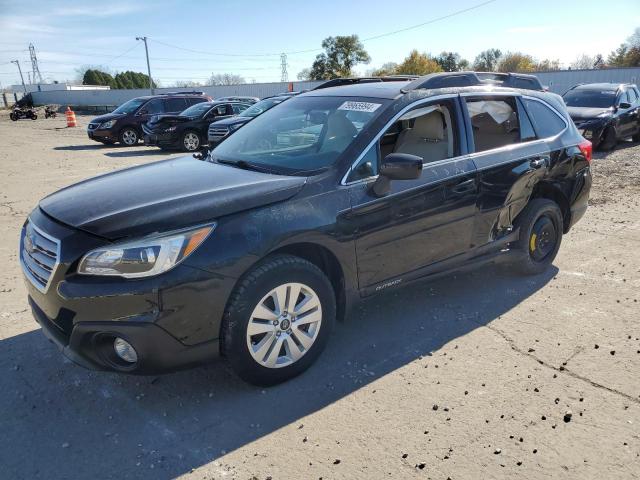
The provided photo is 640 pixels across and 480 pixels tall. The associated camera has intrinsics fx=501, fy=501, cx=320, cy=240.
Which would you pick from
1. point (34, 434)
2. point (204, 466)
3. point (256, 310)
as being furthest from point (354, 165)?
point (34, 434)

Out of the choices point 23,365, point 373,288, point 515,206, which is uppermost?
point 515,206

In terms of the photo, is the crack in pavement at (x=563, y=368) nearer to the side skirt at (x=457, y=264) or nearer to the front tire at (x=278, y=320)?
the side skirt at (x=457, y=264)

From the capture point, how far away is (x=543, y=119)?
4938 millimetres

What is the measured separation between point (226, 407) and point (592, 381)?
2.37 m

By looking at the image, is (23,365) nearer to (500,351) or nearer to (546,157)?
(500,351)

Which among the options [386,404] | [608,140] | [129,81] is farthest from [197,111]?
[129,81]

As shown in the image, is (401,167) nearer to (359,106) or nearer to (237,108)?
(359,106)

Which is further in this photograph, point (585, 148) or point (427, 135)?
point (585, 148)

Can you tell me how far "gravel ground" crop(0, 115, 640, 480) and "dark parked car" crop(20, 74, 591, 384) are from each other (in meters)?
0.37

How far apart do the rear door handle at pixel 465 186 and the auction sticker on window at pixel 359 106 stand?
889 mm

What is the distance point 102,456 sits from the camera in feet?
8.54

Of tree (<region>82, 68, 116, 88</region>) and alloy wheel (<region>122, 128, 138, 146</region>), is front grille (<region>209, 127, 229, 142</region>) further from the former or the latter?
tree (<region>82, 68, 116, 88</region>)

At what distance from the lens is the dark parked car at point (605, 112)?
12.7 meters

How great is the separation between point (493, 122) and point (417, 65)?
259 feet
